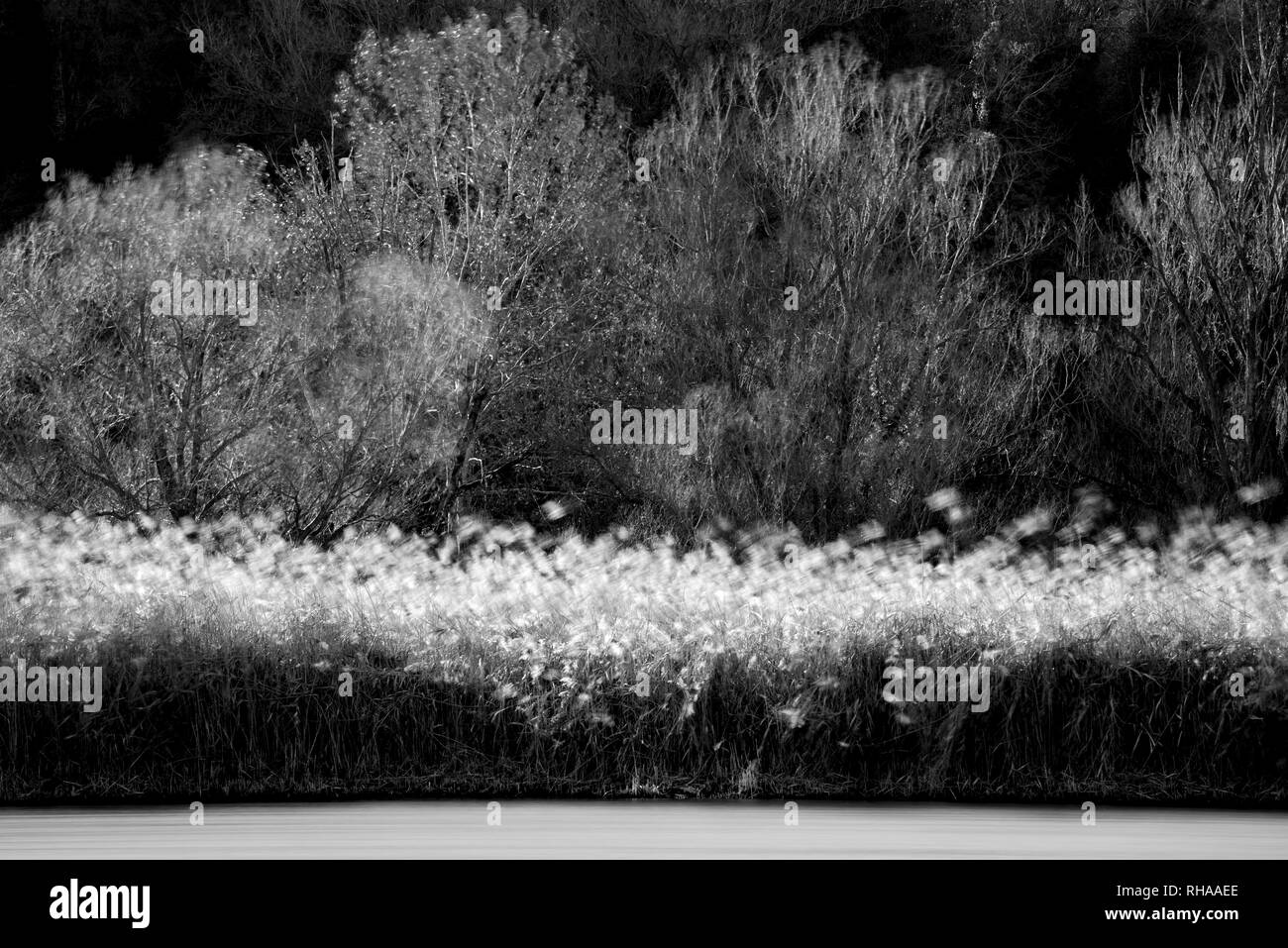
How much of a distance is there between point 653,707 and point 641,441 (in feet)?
34.8

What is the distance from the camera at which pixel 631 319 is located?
1992 centimetres

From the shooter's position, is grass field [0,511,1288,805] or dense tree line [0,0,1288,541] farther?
dense tree line [0,0,1288,541]

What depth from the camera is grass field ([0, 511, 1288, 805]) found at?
7.79 metres

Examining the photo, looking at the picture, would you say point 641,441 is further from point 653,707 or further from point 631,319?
point 653,707

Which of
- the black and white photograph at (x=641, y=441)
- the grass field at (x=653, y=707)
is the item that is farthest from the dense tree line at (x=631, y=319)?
the grass field at (x=653, y=707)

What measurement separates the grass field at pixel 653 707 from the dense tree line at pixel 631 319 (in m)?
6.60

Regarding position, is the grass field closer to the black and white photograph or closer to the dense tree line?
the black and white photograph

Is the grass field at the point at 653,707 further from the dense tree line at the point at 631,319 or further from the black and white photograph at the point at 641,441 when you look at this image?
the dense tree line at the point at 631,319

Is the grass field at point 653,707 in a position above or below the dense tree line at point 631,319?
below

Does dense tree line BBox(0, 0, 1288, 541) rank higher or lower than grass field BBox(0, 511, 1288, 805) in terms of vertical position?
higher

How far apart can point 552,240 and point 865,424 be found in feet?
14.2

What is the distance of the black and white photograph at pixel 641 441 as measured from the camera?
7.80m

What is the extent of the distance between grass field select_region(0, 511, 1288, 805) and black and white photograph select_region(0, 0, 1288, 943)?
3 centimetres

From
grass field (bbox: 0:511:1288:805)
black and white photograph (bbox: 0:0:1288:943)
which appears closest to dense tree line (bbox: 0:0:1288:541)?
black and white photograph (bbox: 0:0:1288:943)
